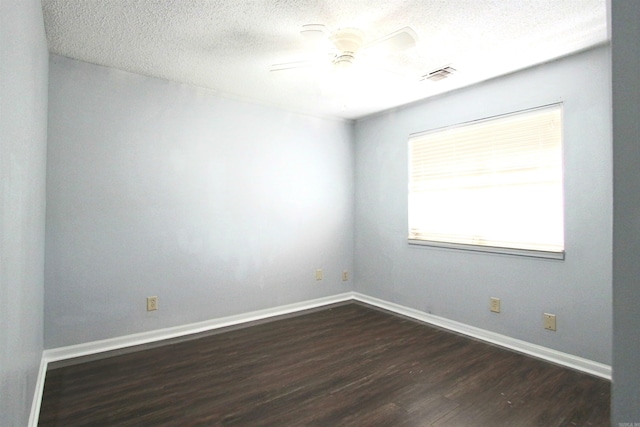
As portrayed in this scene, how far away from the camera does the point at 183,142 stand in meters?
3.14

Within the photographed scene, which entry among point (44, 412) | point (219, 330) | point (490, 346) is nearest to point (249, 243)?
point (219, 330)

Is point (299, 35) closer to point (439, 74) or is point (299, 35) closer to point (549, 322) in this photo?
point (439, 74)

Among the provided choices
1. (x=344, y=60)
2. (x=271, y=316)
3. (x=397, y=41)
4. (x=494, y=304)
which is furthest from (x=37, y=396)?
(x=494, y=304)

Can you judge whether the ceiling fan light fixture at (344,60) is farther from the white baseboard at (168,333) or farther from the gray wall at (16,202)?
the white baseboard at (168,333)

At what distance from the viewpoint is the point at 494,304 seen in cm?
297

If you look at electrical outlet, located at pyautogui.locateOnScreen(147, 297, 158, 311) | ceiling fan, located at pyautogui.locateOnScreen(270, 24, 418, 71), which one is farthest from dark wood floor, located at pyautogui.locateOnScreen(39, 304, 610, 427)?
ceiling fan, located at pyautogui.locateOnScreen(270, 24, 418, 71)

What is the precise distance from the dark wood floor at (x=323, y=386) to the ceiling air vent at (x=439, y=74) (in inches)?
93.9

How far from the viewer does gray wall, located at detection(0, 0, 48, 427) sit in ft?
3.34

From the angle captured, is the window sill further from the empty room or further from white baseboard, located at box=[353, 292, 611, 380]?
white baseboard, located at box=[353, 292, 611, 380]

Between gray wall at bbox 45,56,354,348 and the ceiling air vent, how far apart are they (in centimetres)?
157

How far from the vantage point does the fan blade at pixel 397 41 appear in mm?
1939

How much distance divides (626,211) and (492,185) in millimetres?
2849

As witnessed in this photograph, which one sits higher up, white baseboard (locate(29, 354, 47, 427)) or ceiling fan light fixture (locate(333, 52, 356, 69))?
ceiling fan light fixture (locate(333, 52, 356, 69))

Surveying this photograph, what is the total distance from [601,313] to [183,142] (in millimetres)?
3719
